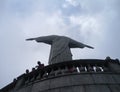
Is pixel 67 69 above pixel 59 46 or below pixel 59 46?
below

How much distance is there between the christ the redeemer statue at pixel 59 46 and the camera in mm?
17219

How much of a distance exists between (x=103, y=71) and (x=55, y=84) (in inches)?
105

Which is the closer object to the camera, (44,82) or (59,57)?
(44,82)

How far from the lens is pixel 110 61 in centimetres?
1284

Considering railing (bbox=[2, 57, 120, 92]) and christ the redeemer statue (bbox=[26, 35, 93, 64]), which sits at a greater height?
christ the redeemer statue (bbox=[26, 35, 93, 64])

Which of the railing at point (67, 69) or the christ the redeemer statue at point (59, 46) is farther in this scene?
the christ the redeemer statue at point (59, 46)

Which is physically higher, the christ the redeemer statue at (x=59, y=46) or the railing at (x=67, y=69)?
the christ the redeemer statue at (x=59, y=46)

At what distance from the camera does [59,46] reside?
18547mm

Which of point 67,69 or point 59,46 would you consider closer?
point 67,69

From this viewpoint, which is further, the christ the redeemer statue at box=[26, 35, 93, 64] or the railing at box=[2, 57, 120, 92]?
the christ the redeemer statue at box=[26, 35, 93, 64]

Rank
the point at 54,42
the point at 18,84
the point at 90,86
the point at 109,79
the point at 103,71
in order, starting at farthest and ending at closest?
the point at 54,42, the point at 18,84, the point at 103,71, the point at 109,79, the point at 90,86

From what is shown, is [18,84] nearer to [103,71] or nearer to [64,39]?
[103,71]

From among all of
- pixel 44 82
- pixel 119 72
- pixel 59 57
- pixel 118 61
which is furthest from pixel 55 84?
pixel 59 57

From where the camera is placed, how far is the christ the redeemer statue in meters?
17.2
